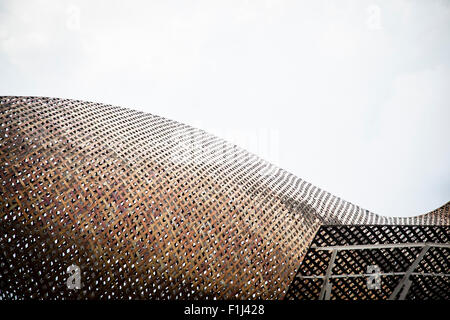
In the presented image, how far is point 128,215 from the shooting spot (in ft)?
32.1

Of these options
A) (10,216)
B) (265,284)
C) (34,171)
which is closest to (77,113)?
(34,171)

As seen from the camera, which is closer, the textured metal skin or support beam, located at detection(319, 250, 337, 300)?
support beam, located at detection(319, 250, 337, 300)

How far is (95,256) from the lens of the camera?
8938mm

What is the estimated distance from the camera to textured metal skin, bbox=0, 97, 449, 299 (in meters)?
8.60

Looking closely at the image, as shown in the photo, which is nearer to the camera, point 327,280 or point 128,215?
point 327,280

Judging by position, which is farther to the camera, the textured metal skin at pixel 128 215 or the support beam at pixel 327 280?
the textured metal skin at pixel 128 215

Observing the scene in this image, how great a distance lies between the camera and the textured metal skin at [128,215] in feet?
28.2

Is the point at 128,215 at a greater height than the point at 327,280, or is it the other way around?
the point at 327,280

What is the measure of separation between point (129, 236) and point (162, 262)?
1.32 metres
